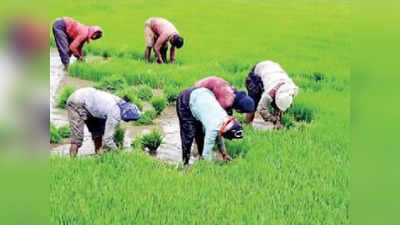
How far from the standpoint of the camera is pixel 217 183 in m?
3.81

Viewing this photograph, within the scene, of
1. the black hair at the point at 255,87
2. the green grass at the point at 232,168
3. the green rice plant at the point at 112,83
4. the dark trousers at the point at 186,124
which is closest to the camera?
the green grass at the point at 232,168

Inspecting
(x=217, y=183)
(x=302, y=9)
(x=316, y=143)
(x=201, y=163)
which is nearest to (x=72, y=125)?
(x=201, y=163)

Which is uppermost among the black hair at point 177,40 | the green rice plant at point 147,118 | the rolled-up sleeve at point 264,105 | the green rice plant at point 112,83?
the black hair at point 177,40

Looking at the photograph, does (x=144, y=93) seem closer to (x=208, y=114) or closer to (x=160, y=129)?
(x=160, y=129)

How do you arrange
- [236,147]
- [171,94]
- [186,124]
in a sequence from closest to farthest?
1. [186,124]
2. [236,147]
3. [171,94]

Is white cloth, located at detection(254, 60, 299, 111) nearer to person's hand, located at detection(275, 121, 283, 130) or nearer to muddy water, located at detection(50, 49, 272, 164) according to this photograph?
person's hand, located at detection(275, 121, 283, 130)

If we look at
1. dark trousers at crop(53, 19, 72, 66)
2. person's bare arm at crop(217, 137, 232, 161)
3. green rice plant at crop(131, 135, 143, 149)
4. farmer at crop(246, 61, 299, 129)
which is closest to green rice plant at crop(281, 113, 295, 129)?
farmer at crop(246, 61, 299, 129)

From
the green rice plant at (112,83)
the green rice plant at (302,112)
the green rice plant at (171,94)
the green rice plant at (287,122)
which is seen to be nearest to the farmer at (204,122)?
the green rice plant at (287,122)

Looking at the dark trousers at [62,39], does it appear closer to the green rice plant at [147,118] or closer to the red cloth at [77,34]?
the red cloth at [77,34]

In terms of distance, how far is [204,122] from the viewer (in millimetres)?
4375

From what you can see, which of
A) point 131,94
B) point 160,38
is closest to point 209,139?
point 131,94

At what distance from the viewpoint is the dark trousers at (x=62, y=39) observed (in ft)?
26.5

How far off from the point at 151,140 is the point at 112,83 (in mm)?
2341

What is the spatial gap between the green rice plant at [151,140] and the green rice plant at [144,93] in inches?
70.2
